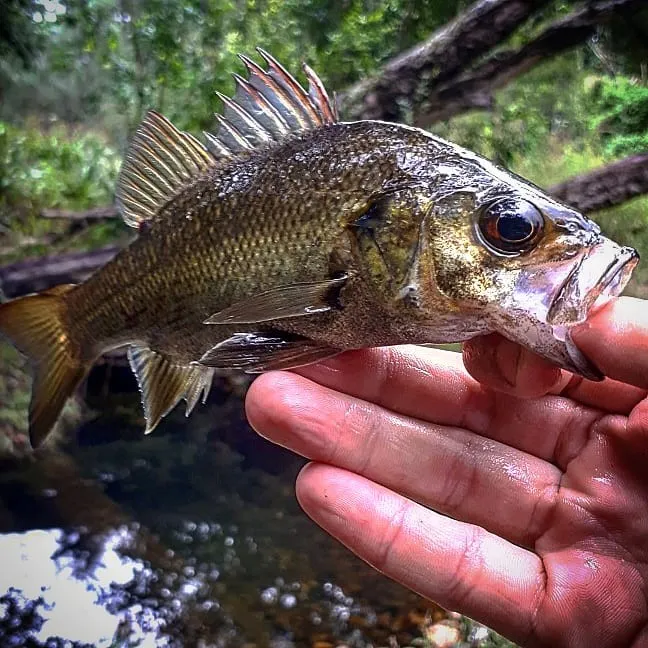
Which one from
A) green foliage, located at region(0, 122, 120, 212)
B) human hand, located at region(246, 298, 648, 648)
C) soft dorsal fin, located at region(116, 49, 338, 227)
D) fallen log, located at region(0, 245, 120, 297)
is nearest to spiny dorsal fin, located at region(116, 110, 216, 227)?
soft dorsal fin, located at region(116, 49, 338, 227)

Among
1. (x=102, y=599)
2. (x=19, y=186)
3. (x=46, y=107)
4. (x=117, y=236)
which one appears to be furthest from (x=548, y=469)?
(x=46, y=107)

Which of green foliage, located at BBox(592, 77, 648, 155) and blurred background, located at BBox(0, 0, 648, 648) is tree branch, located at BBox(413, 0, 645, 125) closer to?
blurred background, located at BBox(0, 0, 648, 648)

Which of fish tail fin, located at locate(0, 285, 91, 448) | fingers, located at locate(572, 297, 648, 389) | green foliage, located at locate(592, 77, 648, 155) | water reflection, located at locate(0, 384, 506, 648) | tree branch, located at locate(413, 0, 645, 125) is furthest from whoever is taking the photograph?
green foliage, located at locate(592, 77, 648, 155)

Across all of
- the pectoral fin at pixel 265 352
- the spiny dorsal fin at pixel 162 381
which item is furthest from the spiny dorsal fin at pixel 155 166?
the pectoral fin at pixel 265 352

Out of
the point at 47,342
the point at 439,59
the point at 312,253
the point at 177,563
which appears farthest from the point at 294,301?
the point at 439,59

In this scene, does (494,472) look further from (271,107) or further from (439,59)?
(439,59)

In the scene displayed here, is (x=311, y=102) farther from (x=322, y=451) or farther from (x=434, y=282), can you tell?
(x=322, y=451)
